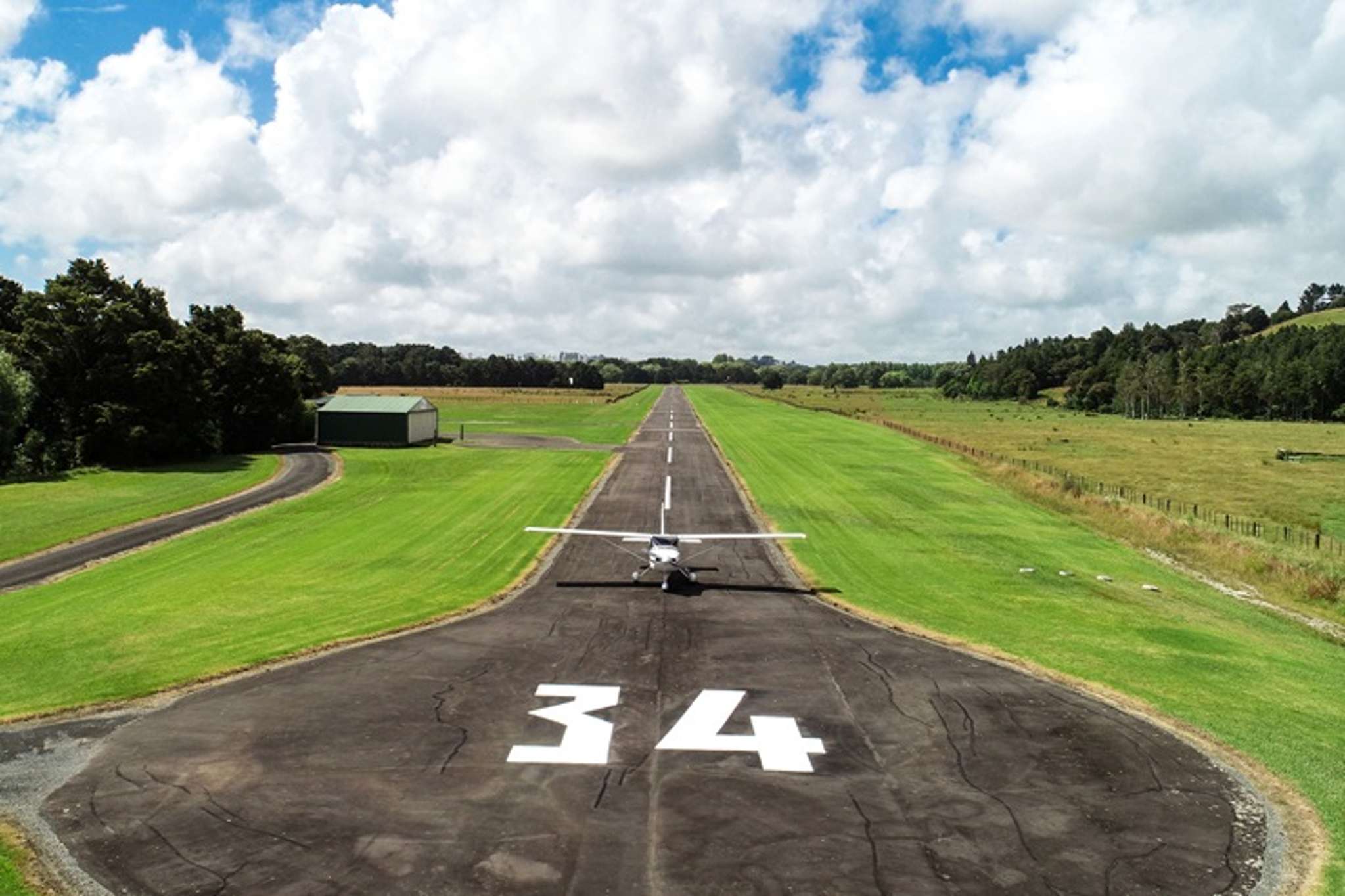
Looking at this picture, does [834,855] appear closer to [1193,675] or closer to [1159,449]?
[1193,675]

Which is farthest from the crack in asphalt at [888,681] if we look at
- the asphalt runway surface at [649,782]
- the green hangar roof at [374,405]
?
the green hangar roof at [374,405]

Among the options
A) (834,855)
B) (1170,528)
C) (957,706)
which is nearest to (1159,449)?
(1170,528)

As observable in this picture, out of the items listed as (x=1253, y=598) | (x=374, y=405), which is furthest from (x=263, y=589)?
(x=374, y=405)

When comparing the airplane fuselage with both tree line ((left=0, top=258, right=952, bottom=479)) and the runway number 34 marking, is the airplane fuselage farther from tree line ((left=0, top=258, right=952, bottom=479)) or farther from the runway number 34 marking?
tree line ((left=0, top=258, right=952, bottom=479))

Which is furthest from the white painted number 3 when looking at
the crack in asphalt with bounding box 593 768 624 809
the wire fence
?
the wire fence

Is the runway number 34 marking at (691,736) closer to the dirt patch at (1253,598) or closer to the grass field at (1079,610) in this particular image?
the grass field at (1079,610)

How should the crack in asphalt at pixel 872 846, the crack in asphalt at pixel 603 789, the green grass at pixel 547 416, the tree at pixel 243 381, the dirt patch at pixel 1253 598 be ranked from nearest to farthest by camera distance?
the crack in asphalt at pixel 872 846 < the crack in asphalt at pixel 603 789 < the dirt patch at pixel 1253 598 < the tree at pixel 243 381 < the green grass at pixel 547 416

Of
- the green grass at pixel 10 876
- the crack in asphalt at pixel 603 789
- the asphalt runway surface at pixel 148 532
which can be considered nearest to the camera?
the green grass at pixel 10 876

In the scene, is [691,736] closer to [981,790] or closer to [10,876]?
[981,790]
